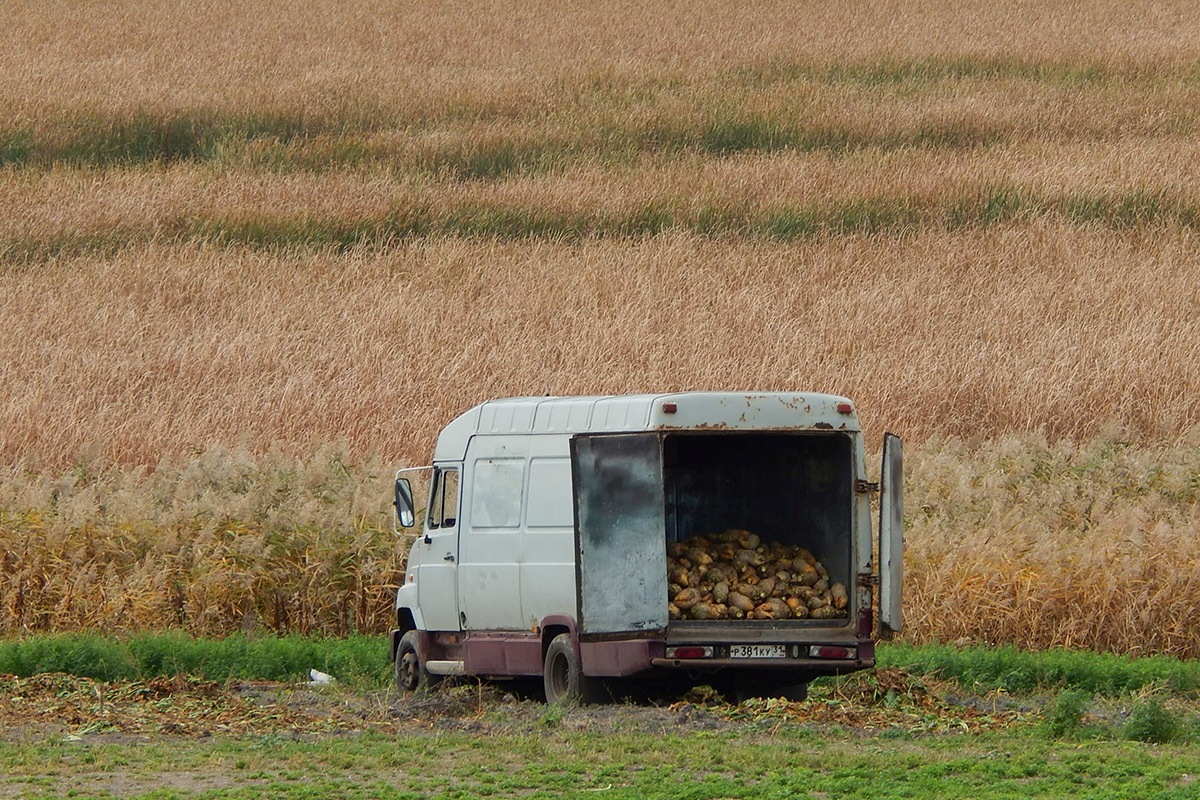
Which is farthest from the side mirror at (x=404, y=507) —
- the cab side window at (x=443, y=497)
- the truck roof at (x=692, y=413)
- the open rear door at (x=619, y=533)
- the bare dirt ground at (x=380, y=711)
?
the open rear door at (x=619, y=533)

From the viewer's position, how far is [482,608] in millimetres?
12344

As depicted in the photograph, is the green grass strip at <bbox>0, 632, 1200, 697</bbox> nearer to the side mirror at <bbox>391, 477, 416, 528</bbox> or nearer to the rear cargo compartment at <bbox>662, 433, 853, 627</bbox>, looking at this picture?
the rear cargo compartment at <bbox>662, 433, 853, 627</bbox>

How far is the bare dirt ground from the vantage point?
416 inches

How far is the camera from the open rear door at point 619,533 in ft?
36.9

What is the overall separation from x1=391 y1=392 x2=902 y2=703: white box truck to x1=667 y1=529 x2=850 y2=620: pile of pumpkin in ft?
0.05

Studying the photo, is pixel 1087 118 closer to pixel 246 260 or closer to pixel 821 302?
pixel 821 302

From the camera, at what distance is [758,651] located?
11.3 m

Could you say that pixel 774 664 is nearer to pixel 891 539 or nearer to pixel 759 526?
pixel 891 539

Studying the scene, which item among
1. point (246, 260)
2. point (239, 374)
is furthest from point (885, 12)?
point (239, 374)

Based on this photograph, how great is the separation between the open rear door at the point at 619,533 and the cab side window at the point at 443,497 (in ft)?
6.22

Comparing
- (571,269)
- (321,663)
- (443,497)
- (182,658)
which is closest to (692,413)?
(443,497)

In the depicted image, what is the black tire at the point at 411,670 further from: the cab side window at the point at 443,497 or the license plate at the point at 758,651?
the license plate at the point at 758,651

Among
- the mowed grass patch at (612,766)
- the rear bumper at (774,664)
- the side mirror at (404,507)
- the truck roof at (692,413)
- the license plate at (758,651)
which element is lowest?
the mowed grass patch at (612,766)

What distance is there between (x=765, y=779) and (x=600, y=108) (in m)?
30.5
